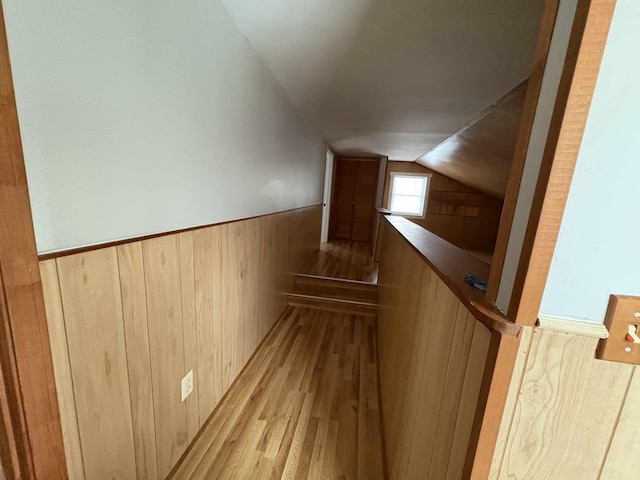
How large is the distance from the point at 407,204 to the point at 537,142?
22.4ft

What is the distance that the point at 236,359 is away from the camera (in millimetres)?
1741

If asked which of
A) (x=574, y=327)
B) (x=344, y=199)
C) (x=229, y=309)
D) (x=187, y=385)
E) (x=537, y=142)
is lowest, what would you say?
(x=187, y=385)

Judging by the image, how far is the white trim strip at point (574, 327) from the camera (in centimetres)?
43

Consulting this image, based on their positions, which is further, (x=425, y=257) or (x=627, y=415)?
(x=425, y=257)

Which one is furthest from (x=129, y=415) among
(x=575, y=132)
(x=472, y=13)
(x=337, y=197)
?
(x=337, y=197)

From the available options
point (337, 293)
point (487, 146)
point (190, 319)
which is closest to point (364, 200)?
point (487, 146)

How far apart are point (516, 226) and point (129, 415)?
1337 millimetres

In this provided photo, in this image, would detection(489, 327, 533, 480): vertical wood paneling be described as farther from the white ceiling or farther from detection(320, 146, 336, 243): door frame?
detection(320, 146, 336, 243): door frame

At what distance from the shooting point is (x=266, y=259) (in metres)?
2.13

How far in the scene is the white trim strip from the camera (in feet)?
1.42

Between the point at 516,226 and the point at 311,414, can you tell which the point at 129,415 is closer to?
the point at 311,414

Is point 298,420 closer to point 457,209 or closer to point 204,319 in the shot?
point 204,319

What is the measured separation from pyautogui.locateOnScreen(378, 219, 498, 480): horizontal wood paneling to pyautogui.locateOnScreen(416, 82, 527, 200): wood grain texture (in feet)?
6.59

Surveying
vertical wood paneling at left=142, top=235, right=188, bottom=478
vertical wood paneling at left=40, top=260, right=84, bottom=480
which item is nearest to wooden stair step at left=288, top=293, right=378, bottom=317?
vertical wood paneling at left=142, top=235, right=188, bottom=478
